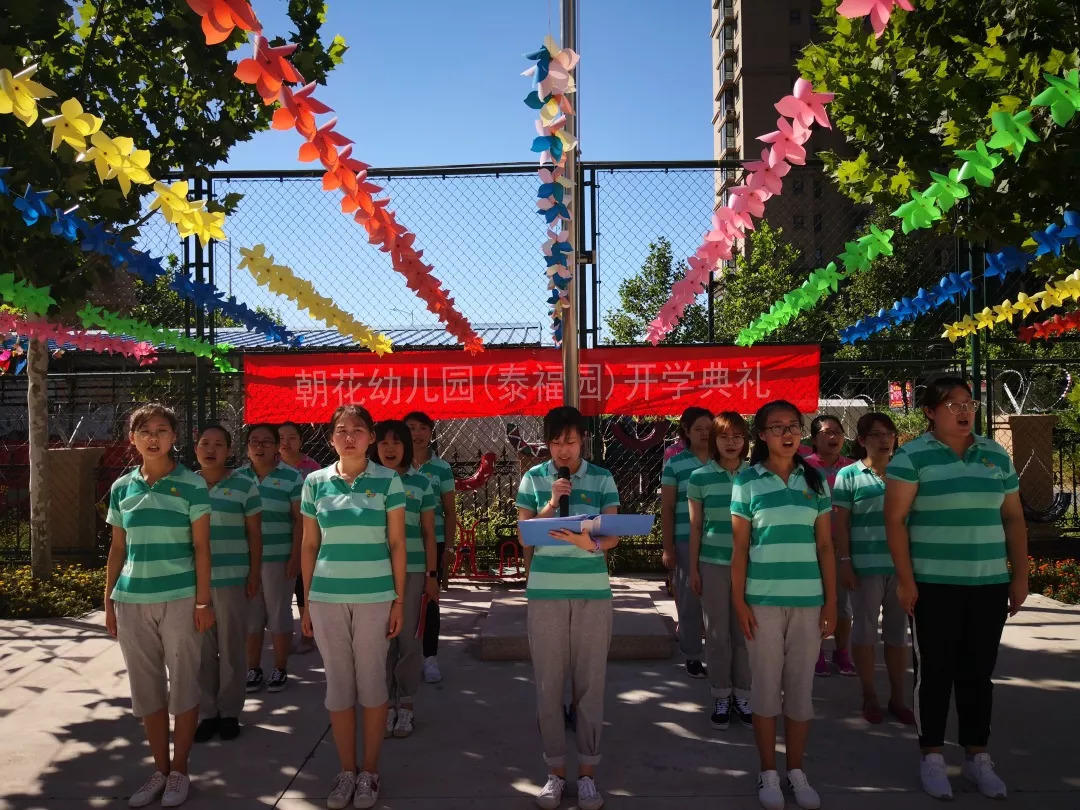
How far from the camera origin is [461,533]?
8.05 m

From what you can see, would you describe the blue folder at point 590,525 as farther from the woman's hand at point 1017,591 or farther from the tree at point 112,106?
the tree at point 112,106

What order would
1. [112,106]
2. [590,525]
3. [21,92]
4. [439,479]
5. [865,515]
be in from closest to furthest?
[21,92], [590,525], [865,515], [439,479], [112,106]

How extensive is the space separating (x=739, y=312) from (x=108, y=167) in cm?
1825

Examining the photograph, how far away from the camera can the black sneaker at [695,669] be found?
491cm

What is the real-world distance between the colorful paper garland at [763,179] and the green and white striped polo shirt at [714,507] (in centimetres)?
128

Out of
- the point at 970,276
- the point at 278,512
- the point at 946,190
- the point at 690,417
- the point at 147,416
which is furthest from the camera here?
the point at 970,276

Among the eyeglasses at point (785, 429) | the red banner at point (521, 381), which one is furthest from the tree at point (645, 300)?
the eyeglasses at point (785, 429)

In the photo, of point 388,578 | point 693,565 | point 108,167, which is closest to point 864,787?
point 693,565

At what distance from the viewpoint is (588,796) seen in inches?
128

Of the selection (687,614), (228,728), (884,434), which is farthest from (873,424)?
(228,728)

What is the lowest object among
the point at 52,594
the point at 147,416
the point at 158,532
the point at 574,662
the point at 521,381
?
the point at 52,594

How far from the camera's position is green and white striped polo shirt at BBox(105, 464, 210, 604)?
11.1 feet

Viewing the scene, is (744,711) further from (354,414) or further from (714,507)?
(354,414)

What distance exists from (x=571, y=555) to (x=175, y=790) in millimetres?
1934
